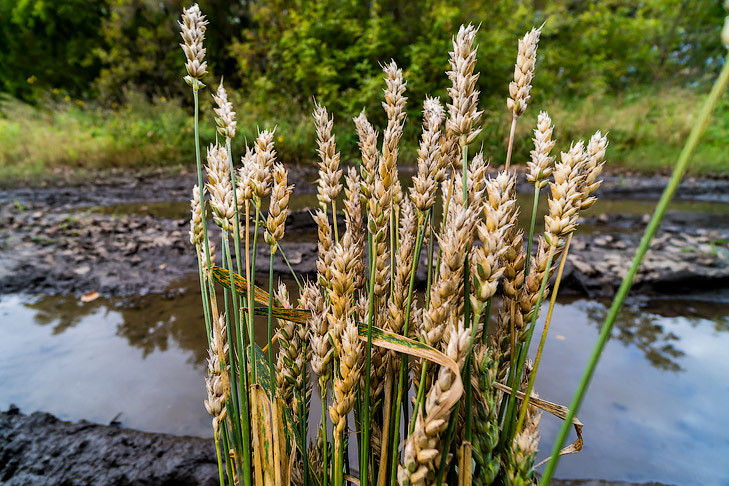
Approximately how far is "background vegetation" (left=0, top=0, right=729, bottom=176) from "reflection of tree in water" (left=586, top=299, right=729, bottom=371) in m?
5.24

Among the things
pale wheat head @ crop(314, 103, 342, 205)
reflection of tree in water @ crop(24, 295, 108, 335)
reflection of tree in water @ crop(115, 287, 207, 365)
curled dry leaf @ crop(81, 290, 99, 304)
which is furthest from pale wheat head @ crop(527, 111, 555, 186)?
curled dry leaf @ crop(81, 290, 99, 304)

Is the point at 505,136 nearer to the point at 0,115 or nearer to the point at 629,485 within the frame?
the point at 629,485

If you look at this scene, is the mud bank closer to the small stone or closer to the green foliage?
the small stone

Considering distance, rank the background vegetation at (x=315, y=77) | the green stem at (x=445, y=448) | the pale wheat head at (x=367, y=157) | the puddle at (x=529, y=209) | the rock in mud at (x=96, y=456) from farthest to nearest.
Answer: the background vegetation at (x=315, y=77) → the puddle at (x=529, y=209) → the rock in mud at (x=96, y=456) → the pale wheat head at (x=367, y=157) → the green stem at (x=445, y=448)

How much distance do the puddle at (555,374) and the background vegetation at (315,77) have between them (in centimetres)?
489

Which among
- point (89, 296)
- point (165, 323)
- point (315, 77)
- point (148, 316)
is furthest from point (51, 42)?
point (165, 323)

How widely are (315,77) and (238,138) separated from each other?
2.88 m

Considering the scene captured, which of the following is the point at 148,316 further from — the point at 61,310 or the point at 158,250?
the point at 158,250

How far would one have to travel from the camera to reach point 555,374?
2061 mm

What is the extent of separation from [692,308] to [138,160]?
9.12m

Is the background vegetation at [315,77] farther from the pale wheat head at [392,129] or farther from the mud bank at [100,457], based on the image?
the pale wheat head at [392,129]

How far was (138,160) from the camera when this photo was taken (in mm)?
7637

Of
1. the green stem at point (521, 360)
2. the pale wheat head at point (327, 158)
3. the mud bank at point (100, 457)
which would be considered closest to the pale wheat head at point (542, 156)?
the green stem at point (521, 360)

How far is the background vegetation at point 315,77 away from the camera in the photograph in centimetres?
777
